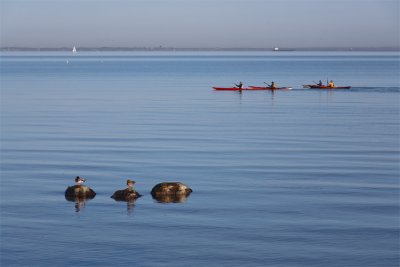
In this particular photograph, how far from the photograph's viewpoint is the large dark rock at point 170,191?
30516 millimetres

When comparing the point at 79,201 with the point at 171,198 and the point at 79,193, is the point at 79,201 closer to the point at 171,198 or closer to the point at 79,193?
the point at 79,193

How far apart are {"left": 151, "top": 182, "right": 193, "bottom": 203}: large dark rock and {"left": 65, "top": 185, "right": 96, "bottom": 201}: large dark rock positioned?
2.25 m

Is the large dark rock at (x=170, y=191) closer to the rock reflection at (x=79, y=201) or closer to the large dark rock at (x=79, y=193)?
the large dark rock at (x=79, y=193)

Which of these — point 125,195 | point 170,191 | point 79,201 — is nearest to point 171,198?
point 170,191

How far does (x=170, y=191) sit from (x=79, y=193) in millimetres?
3291

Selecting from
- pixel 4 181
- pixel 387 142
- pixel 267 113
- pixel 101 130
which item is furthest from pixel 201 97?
pixel 4 181

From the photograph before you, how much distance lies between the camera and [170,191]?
30828mm

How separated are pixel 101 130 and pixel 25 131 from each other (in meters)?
4.64

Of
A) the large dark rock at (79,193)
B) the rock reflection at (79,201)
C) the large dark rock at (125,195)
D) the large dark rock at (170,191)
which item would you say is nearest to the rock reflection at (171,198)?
the large dark rock at (170,191)

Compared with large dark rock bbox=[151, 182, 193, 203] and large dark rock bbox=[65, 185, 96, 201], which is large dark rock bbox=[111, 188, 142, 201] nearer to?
large dark rock bbox=[151, 182, 193, 203]

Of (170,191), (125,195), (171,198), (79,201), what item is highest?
(170,191)

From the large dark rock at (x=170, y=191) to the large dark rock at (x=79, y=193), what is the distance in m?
2.25

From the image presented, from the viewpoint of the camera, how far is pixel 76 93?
A: 9394 cm

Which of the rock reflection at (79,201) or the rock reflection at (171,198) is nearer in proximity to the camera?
the rock reflection at (79,201)
